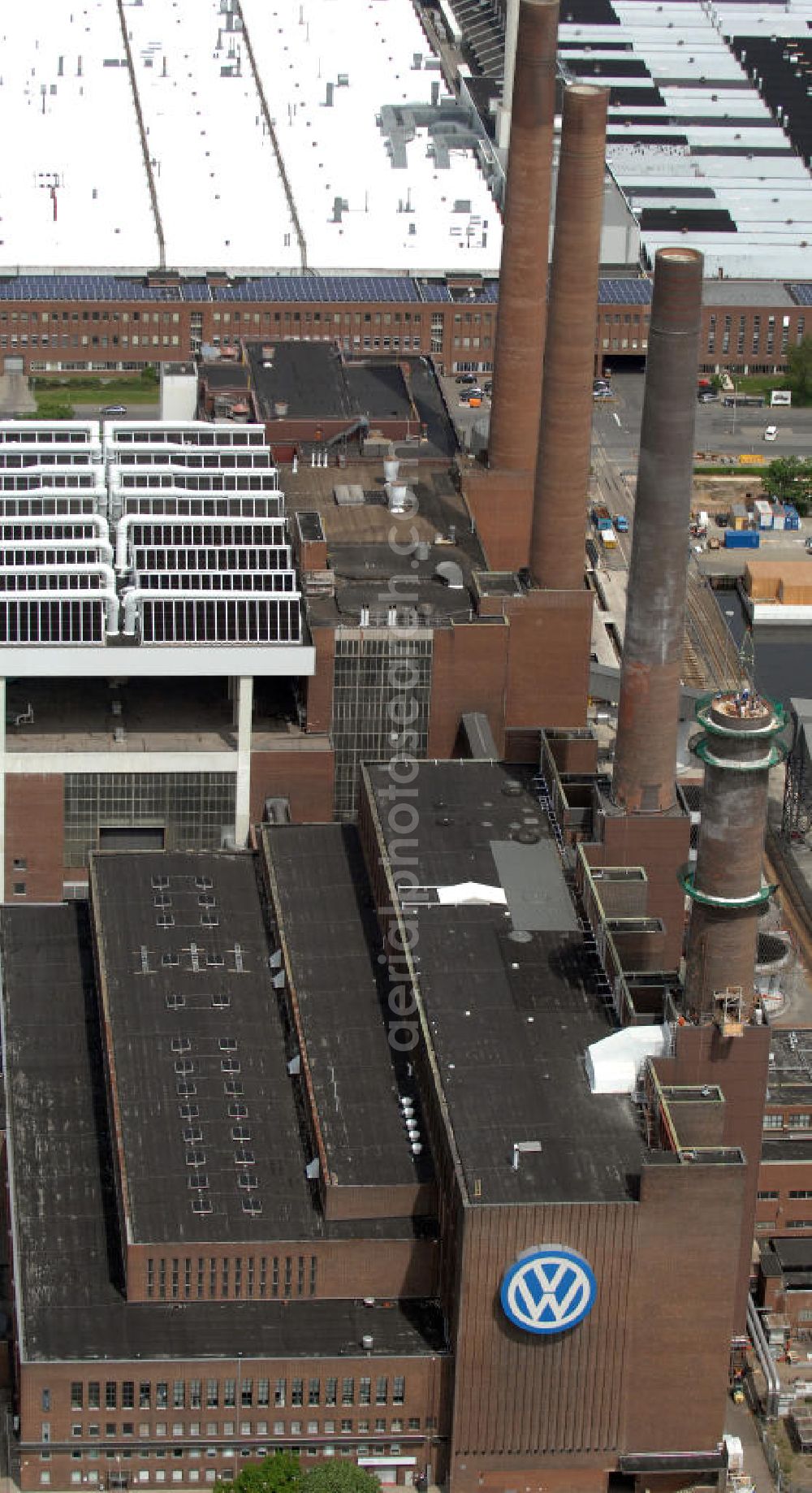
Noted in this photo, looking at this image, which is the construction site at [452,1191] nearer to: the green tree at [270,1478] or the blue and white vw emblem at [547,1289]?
the blue and white vw emblem at [547,1289]

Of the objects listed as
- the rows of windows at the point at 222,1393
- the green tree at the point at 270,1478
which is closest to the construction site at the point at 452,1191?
the rows of windows at the point at 222,1393

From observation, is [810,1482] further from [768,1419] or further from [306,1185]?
[306,1185]

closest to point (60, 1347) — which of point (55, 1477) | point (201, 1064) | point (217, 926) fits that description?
point (55, 1477)

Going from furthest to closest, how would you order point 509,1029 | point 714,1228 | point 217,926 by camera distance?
point 217,926
point 509,1029
point 714,1228

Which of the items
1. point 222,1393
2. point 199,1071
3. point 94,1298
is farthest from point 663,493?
point 222,1393

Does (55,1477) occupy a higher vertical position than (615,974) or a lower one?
lower

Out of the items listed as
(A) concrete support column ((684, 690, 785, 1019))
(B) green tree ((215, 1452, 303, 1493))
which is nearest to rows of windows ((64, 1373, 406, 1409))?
(B) green tree ((215, 1452, 303, 1493))
